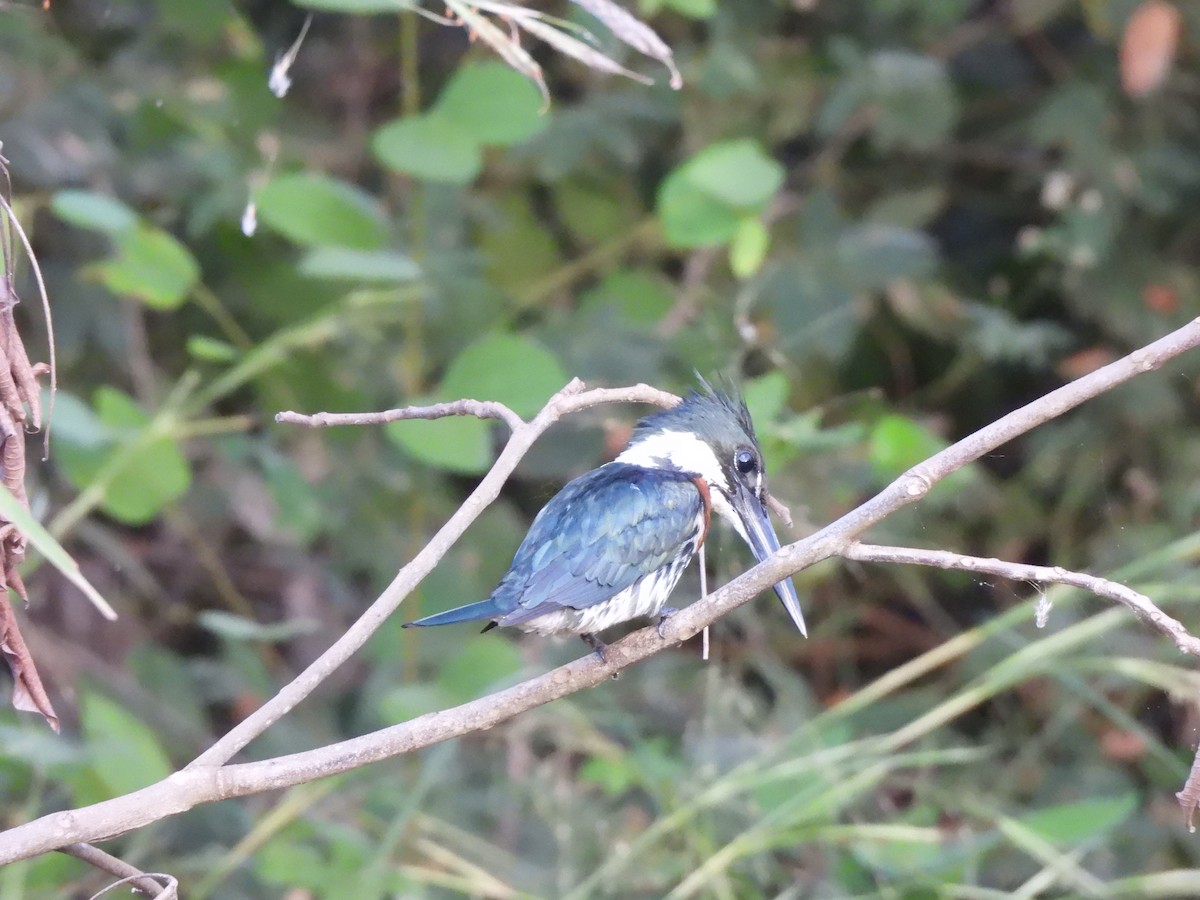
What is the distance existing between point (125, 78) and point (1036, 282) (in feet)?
7.07

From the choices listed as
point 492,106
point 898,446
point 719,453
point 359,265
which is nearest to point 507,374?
point 359,265

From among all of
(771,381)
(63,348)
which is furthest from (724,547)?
(63,348)

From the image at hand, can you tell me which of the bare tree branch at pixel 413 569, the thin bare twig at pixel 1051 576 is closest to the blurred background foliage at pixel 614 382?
the bare tree branch at pixel 413 569

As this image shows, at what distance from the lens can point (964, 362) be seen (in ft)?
11.6

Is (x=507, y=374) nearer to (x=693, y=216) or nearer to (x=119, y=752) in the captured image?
A: (x=693, y=216)

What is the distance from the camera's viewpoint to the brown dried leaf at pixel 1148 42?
2939mm

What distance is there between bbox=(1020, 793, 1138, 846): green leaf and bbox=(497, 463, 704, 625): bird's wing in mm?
936

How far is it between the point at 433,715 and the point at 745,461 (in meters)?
0.80

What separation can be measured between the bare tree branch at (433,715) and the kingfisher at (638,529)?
1.11ft

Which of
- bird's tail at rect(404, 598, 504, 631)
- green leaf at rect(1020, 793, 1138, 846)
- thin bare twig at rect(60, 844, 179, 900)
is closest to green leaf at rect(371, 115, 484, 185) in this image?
bird's tail at rect(404, 598, 504, 631)

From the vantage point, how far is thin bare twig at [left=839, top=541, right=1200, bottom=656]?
1153 mm

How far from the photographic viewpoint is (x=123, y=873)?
4.75 feet

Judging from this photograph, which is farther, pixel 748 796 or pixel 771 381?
pixel 748 796

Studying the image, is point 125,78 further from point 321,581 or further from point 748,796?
point 748,796
